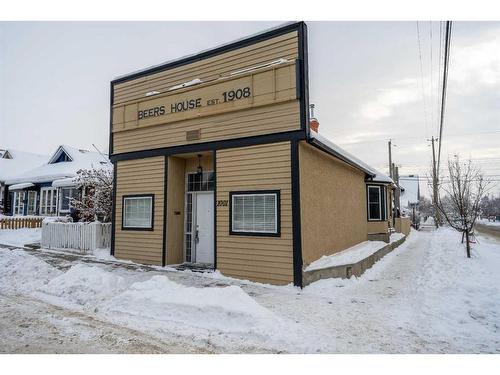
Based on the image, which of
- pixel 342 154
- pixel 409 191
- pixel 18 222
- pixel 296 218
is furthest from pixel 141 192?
pixel 409 191

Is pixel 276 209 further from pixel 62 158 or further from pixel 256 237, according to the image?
pixel 62 158

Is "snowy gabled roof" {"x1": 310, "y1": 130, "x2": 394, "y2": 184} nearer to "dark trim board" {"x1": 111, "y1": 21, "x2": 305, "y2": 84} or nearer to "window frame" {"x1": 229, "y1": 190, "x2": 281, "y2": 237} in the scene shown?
"window frame" {"x1": 229, "y1": 190, "x2": 281, "y2": 237}

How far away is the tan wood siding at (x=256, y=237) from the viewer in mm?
7594

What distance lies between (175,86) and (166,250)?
4902mm

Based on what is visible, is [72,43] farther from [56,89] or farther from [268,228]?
[268,228]

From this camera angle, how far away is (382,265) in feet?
36.4

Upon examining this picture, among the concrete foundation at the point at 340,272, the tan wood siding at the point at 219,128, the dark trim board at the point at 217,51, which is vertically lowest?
the concrete foundation at the point at 340,272

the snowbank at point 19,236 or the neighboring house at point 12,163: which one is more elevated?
the neighboring house at point 12,163

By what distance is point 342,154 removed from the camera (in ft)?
Answer: 35.8

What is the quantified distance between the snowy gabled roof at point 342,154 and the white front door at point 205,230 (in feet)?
11.6

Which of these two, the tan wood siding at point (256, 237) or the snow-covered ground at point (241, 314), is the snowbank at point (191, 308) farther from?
the tan wood siding at point (256, 237)

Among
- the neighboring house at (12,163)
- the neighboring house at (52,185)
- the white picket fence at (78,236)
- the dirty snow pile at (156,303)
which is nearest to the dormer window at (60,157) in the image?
the neighboring house at (52,185)

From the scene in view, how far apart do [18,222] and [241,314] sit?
17560mm

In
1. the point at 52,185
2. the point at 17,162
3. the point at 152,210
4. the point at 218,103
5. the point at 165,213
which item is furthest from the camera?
the point at 17,162
